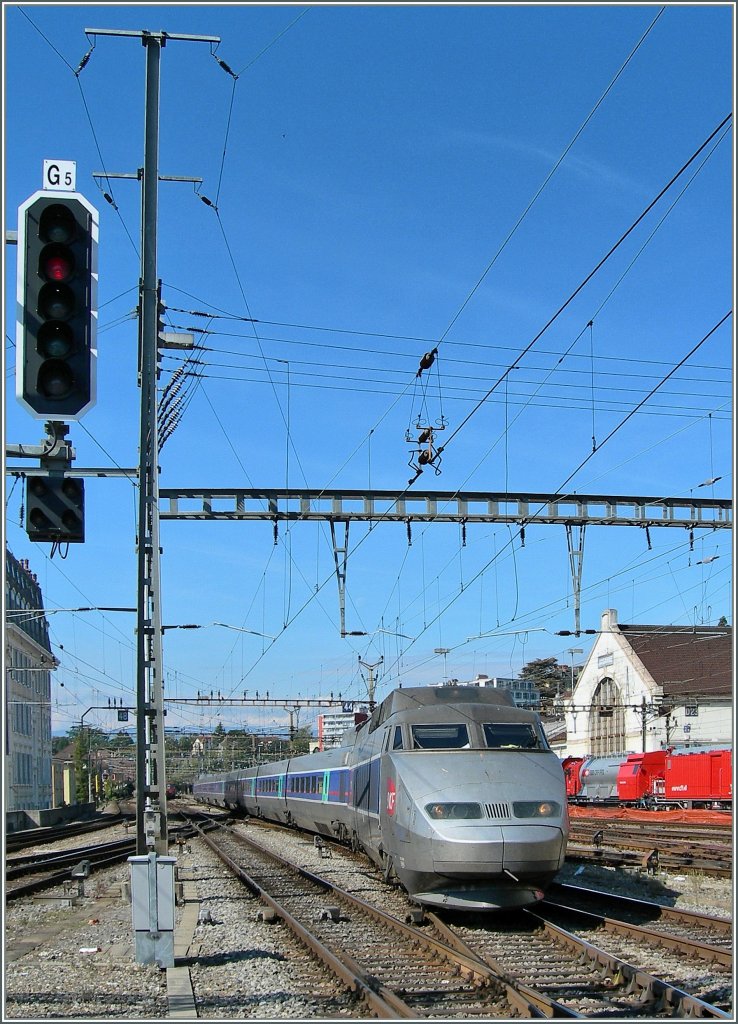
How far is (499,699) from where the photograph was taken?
1530cm

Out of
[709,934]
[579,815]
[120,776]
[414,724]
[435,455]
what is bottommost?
[120,776]

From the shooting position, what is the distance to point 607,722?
73.8 meters

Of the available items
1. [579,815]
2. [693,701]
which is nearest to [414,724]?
[579,815]

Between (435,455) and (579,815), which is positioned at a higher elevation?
(435,455)

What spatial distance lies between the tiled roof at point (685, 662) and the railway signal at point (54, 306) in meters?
63.2

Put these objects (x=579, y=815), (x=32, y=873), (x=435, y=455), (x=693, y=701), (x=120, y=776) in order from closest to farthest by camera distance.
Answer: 1. (x=435, y=455)
2. (x=32, y=873)
3. (x=579, y=815)
4. (x=693, y=701)
5. (x=120, y=776)

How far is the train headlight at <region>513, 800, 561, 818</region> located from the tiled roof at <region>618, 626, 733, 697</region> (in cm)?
5624

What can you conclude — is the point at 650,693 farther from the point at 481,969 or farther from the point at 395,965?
the point at 481,969

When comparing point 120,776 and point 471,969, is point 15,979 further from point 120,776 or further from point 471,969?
point 120,776

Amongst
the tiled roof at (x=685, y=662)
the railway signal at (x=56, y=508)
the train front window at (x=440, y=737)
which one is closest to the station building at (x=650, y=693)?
the tiled roof at (x=685, y=662)

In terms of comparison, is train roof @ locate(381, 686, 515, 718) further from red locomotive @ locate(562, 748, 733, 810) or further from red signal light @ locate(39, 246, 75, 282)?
red locomotive @ locate(562, 748, 733, 810)

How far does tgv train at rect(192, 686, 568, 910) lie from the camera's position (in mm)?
12203

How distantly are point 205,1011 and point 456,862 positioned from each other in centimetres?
406

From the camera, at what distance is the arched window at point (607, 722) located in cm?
7162
